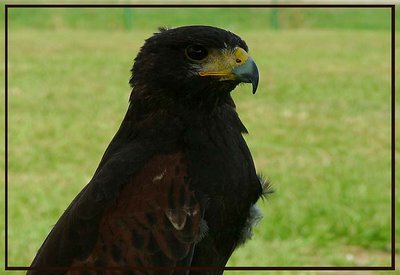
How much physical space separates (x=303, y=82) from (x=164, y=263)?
1000cm

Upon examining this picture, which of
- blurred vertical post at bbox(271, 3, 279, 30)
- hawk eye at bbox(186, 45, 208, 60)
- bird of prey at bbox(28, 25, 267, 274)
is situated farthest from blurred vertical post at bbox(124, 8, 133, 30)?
hawk eye at bbox(186, 45, 208, 60)

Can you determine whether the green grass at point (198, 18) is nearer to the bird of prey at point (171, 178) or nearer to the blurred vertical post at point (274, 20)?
the blurred vertical post at point (274, 20)

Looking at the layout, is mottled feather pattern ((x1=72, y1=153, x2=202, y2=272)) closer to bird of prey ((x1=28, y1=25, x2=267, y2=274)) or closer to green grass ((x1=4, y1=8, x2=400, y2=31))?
bird of prey ((x1=28, y1=25, x2=267, y2=274))

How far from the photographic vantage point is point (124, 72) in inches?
546

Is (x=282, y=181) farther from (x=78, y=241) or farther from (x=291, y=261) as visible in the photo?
(x=78, y=241)

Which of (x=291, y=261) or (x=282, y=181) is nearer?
(x=291, y=261)

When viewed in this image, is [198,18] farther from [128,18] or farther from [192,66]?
[192,66]

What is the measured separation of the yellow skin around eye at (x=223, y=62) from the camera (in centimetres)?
291

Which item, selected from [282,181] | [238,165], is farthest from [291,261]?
[238,165]

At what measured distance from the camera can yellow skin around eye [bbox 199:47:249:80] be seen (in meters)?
2.91

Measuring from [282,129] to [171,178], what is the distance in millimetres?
6631

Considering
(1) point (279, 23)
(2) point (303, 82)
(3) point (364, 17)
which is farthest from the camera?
(1) point (279, 23)

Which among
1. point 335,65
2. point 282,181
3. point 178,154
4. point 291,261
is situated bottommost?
point 335,65

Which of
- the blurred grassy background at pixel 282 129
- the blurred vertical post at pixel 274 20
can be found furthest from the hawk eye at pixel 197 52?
the blurred vertical post at pixel 274 20
